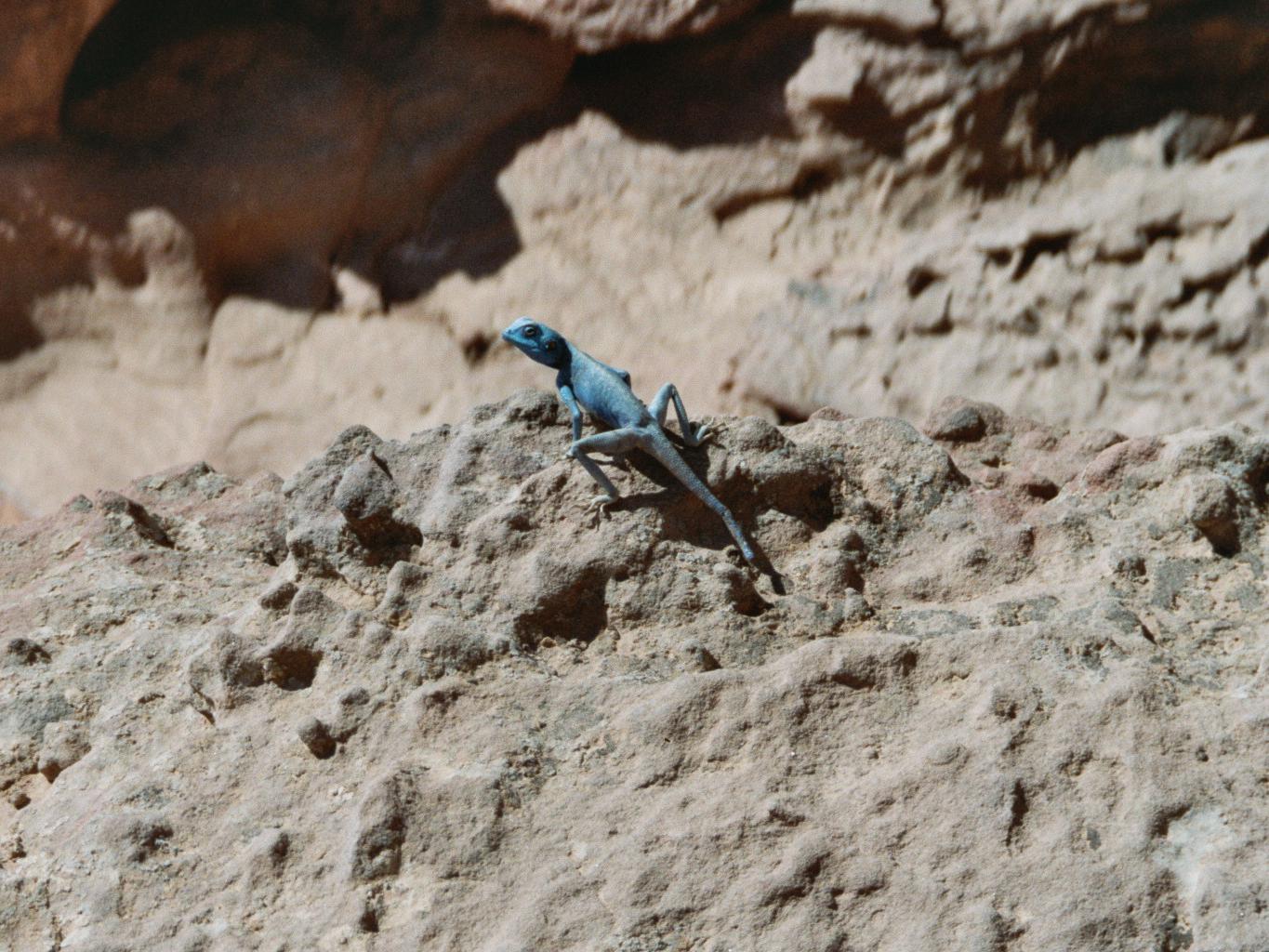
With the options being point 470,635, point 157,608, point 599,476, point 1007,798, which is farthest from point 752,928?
point 157,608

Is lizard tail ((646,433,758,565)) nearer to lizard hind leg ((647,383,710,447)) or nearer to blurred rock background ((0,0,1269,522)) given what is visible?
lizard hind leg ((647,383,710,447))

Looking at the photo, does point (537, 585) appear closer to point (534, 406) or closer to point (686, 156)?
point (534, 406)

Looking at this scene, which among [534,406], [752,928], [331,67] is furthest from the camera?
[331,67]

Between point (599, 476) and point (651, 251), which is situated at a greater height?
point (599, 476)

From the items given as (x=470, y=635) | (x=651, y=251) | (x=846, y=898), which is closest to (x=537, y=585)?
(x=470, y=635)

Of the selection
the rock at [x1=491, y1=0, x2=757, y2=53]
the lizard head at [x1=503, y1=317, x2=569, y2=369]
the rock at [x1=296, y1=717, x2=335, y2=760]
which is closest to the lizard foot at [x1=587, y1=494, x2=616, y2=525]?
the lizard head at [x1=503, y1=317, x2=569, y2=369]

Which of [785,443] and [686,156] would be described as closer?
[785,443]

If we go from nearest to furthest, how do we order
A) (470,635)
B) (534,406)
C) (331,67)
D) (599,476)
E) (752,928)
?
(752,928) < (470,635) < (599,476) < (534,406) < (331,67)
